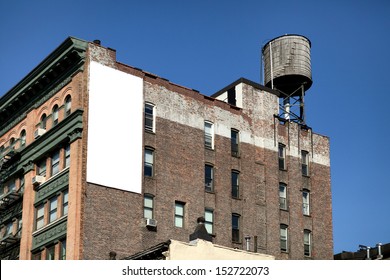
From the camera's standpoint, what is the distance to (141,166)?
51875 mm

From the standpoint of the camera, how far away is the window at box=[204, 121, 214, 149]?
2232 inches

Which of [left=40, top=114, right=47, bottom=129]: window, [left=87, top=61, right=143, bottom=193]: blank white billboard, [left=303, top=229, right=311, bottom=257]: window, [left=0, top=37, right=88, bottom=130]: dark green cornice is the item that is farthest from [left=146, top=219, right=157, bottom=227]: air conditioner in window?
[left=303, top=229, right=311, bottom=257]: window

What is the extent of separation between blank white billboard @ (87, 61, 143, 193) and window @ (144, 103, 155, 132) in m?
0.65

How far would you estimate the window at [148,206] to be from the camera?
5153 cm

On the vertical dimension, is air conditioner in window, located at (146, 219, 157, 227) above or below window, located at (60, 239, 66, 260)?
above

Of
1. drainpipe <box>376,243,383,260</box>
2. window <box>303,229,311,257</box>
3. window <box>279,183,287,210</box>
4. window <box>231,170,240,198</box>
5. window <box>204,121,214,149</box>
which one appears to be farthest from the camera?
window <box>303,229,311,257</box>

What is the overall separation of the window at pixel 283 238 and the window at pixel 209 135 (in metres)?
8.09

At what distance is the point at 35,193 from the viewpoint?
53938mm

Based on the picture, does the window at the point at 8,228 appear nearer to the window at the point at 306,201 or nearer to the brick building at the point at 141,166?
the brick building at the point at 141,166

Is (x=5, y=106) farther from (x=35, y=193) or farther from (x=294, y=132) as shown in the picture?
(x=294, y=132)

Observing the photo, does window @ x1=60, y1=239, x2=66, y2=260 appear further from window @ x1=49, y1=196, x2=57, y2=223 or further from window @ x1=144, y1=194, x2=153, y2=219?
window @ x1=144, y1=194, x2=153, y2=219

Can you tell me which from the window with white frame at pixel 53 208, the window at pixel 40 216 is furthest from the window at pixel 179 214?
the window at pixel 40 216

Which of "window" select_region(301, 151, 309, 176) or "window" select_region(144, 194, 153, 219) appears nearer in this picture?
"window" select_region(144, 194, 153, 219)
